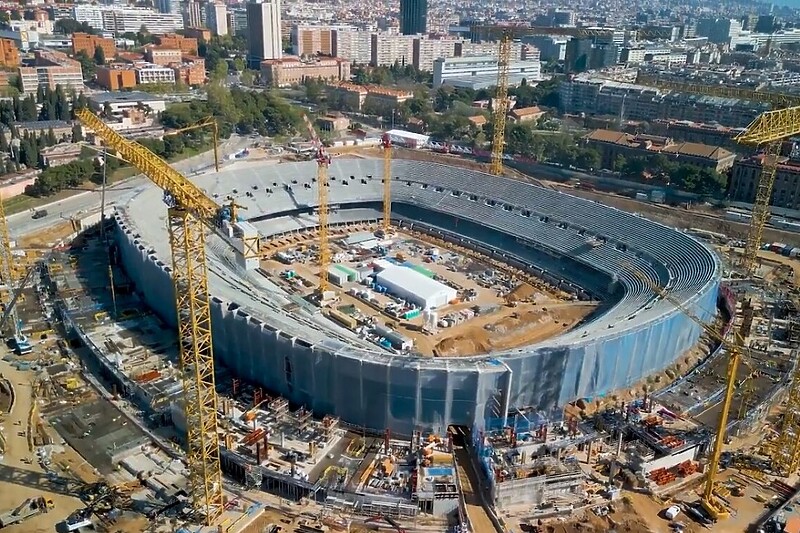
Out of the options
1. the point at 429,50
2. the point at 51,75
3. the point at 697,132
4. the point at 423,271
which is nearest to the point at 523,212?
the point at 423,271

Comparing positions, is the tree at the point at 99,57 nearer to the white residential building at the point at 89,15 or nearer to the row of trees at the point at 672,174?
the white residential building at the point at 89,15

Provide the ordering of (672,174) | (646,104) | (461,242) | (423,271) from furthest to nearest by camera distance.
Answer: (646,104), (672,174), (461,242), (423,271)

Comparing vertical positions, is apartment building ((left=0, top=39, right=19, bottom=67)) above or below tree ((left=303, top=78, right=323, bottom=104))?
above

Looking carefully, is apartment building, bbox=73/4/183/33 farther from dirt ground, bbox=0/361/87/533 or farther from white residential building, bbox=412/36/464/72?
dirt ground, bbox=0/361/87/533

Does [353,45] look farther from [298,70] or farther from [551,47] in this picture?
[551,47]

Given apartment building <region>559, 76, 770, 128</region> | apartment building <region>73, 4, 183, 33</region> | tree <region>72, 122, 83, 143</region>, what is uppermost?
apartment building <region>73, 4, 183, 33</region>

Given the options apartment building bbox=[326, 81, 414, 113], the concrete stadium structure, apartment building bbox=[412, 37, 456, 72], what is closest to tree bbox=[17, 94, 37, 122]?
the concrete stadium structure
